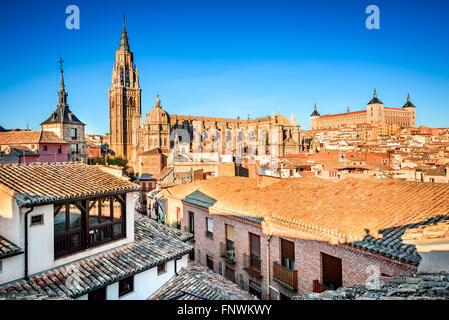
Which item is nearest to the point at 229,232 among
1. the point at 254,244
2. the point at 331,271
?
the point at 254,244

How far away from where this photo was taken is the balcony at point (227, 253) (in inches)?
520

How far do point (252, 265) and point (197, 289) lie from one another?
3060 mm

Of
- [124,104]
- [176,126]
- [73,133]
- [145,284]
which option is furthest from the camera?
[124,104]

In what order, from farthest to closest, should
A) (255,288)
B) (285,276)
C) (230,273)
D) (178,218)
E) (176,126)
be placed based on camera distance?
(176,126)
(178,218)
(230,273)
(255,288)
(285,276)

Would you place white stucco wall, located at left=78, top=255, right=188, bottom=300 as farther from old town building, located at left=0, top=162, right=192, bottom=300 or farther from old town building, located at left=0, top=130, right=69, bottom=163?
old town building, located at left=0, top=130, right=69, bottom=163

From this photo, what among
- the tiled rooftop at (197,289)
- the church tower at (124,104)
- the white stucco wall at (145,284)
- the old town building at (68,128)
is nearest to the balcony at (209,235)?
the tiled rooftop at (197,289)

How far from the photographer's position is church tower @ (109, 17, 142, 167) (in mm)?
92312

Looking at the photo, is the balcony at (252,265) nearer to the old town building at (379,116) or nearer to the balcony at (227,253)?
the balcony at (227,253)

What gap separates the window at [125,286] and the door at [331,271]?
6178 millimetres

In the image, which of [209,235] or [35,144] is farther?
[35,144]

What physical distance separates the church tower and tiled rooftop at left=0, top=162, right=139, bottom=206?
269 ft

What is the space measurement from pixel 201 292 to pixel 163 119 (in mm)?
65245

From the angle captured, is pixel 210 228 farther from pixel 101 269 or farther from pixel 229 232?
pixel 101 269

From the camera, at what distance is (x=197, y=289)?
10.1 m
